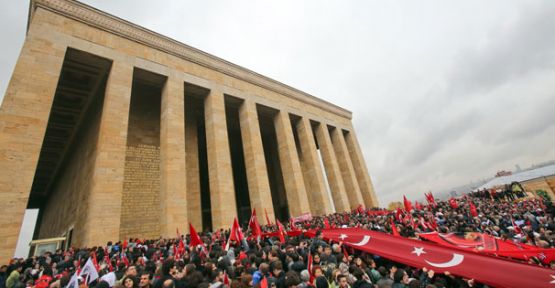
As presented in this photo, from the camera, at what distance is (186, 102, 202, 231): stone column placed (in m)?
18.3

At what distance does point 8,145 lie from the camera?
35.6 ft

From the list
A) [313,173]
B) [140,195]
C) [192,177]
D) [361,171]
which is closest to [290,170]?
[313,173]

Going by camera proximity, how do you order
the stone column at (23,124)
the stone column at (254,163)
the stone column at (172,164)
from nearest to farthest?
1. the stone column at (23,124)
2. the stone column at (172,164)
3. the stone column at (254,163)

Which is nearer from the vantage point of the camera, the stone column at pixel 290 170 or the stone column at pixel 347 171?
the stone column at pixel 290 170

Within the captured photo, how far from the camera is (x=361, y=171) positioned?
104 ft

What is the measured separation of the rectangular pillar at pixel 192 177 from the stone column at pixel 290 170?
795 cm

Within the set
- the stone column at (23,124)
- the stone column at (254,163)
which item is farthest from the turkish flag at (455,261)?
the stone column at (23,124)

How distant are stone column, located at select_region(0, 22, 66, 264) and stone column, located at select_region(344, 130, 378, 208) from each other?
29.7m

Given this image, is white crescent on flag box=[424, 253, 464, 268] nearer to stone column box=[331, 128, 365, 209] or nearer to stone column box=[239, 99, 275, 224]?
stone column box=[239, 99, 275, 224]

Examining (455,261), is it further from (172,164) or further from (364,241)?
(172,164)

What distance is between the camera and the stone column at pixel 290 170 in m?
21.6

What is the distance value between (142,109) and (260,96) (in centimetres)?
→ 1021

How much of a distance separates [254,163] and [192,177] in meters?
4.93

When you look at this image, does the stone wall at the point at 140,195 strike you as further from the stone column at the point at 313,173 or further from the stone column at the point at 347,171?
the stone column at the point at 347,171
